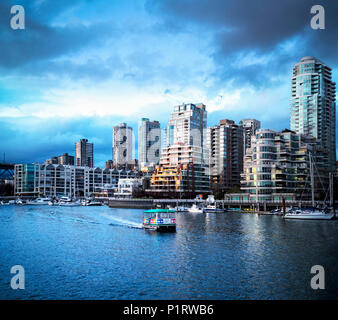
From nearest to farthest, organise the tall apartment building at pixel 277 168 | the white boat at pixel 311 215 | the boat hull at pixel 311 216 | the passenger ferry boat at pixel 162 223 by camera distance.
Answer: the passenger ferry boat at pixel 162 223
the boat hull at pixel 311 216
the white boat at pixel 311 215
the tall apartment building at pixel 277 168

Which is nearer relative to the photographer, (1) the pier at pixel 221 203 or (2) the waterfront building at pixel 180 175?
(1) the pier at pixel 221 203

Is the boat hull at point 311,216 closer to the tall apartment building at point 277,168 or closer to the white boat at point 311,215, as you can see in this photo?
the white boat at point 311,215

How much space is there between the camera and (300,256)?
4638cm

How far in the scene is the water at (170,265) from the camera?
107ft

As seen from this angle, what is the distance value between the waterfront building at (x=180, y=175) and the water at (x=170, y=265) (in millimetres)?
116206

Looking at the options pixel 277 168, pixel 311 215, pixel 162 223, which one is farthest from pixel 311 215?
pixel 162 223

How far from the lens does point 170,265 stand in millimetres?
42125

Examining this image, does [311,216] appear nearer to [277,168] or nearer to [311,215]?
[311,215]

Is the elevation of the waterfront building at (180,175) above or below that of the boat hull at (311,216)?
above

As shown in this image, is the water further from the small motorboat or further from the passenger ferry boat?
the small motorboat

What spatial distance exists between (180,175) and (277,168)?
189 ft

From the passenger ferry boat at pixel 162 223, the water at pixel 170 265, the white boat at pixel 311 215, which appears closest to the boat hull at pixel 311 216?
the white boat at pixel 311 215
